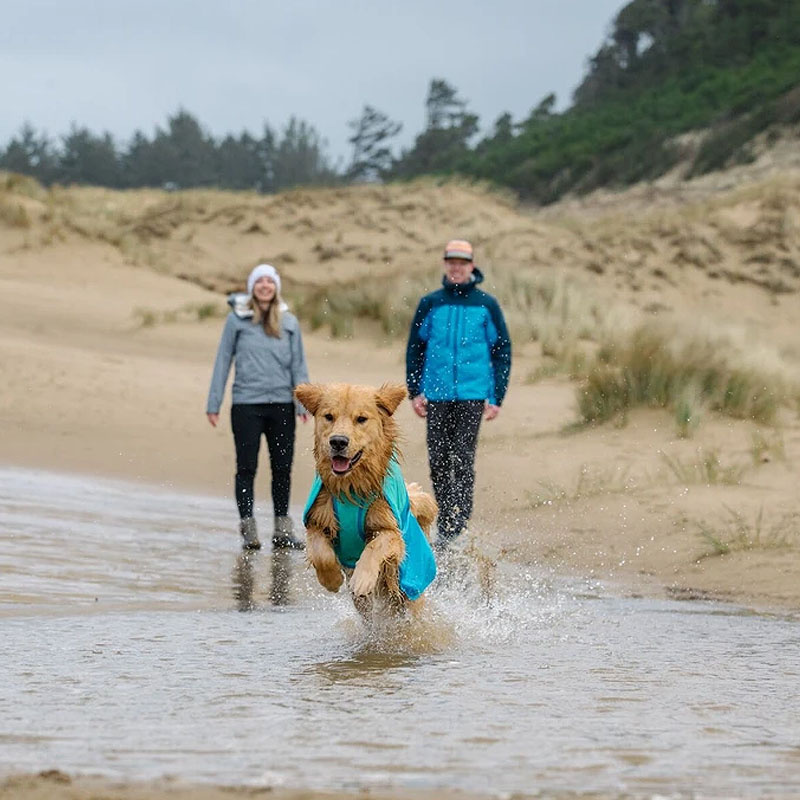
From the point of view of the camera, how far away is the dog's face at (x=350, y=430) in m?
6.41

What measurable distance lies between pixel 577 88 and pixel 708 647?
68.1 metres

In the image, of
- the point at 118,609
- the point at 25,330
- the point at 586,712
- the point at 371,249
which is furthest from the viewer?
the point at 371,249

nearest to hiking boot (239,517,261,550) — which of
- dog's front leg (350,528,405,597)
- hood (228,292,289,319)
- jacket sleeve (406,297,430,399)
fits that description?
hood (228,292,289,319)

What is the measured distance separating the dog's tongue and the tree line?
3373 cm

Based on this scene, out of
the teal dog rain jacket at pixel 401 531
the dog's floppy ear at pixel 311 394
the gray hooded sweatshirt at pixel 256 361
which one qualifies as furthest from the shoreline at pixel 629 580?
the dog's floppy ear at pixel 311 394

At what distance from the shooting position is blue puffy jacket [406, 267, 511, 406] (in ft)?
29.8

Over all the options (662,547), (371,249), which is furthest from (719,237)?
(662,547)

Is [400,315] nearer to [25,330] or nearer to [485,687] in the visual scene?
[25,330]

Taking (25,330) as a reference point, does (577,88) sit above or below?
above

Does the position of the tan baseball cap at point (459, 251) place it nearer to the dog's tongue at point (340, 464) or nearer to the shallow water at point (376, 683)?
the shallow water at point (376, 683)

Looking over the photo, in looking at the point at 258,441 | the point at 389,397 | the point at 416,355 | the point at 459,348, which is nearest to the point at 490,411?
the point at 459,348

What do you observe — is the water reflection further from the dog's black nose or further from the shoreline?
the dog's black nose

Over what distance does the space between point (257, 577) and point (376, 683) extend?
349 centimetres

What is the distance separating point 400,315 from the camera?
904 inches
